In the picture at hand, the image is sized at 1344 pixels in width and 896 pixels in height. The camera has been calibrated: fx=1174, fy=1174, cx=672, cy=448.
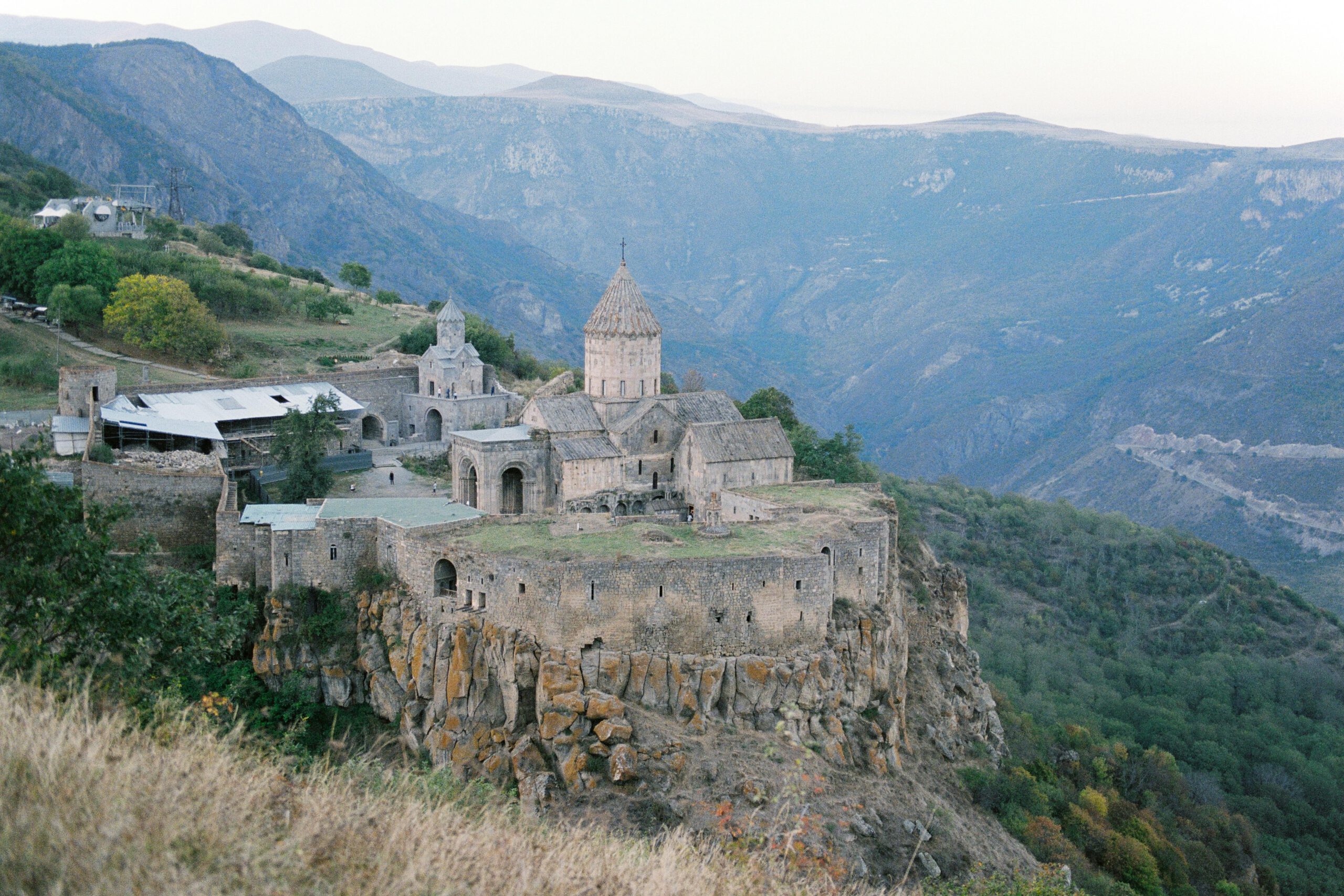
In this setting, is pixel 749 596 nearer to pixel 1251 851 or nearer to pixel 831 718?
pixel 831 718

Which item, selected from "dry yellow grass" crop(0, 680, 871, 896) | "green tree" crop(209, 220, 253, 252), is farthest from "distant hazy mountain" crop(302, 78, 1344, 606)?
"dry yellow grass" crop(0, 680, 871, 896)

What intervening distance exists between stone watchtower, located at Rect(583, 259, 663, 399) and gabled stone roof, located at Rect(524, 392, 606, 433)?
106 cm

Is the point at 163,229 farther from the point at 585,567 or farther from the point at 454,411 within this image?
the point at 585,567

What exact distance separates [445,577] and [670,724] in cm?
646

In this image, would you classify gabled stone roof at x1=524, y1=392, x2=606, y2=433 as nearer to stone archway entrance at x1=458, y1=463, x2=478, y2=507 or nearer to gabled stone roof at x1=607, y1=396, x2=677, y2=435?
gabled stone roof at x1=607, y1=396, x2=677, y2=435

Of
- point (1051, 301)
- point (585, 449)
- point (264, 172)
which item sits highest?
point (264, 172)

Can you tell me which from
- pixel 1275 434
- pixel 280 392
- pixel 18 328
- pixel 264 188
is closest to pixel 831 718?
pixel 280 392

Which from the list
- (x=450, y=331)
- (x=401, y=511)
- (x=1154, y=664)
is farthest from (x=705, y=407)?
(x=1154, y=664)

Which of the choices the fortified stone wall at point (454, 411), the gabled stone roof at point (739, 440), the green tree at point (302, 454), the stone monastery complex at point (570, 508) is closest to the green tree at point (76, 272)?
the stone monastery complex at point (570, 508)

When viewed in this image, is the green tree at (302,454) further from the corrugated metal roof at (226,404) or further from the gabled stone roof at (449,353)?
the gabled stone roof at (449,353)

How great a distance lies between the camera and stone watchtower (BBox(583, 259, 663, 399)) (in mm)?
36375

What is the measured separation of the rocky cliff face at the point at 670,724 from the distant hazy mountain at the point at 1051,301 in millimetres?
55515

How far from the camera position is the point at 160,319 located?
44406 millimetres

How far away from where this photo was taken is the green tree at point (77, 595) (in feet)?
46.9
